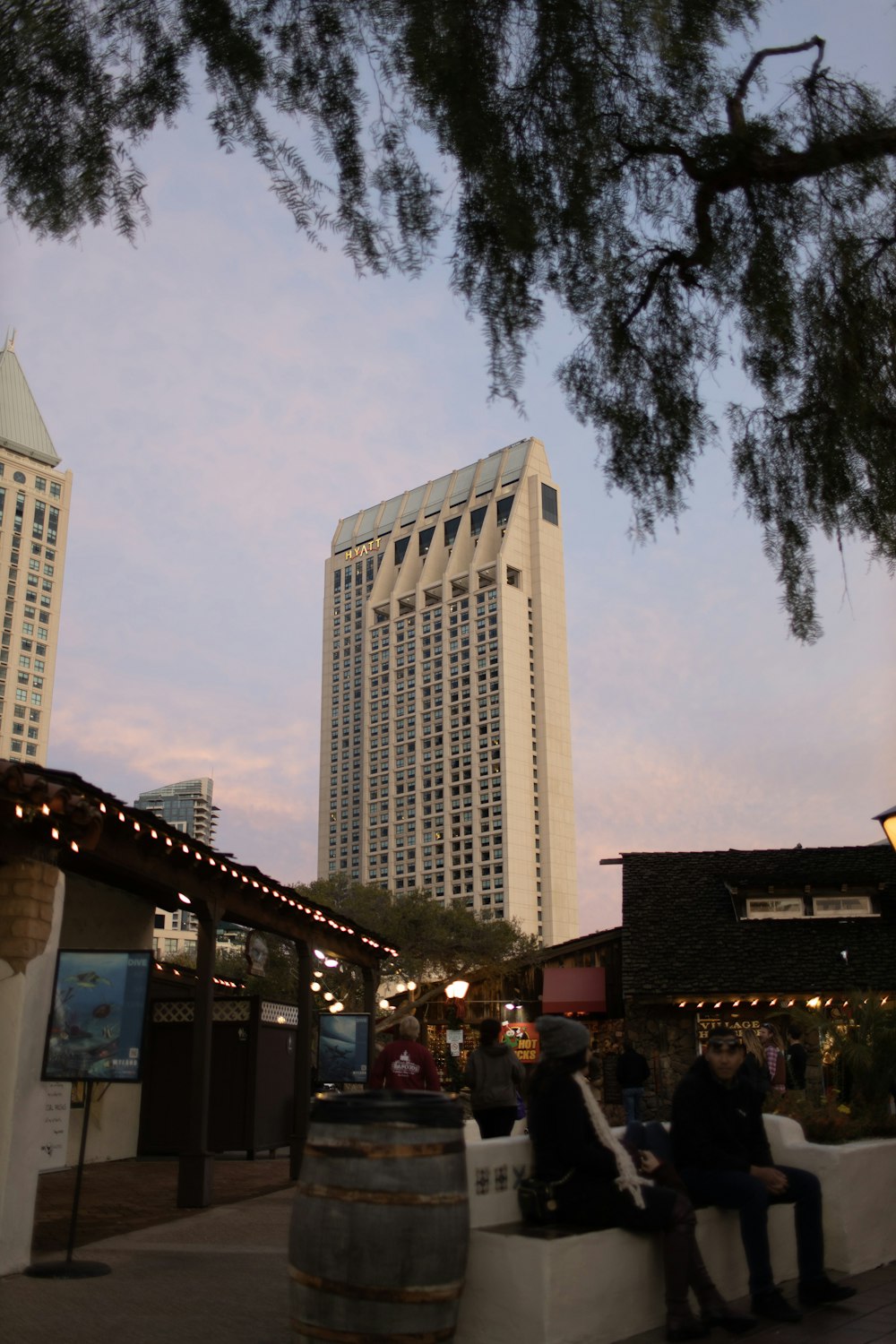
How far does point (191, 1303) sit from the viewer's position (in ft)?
16.2

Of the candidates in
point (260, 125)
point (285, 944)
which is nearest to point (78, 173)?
point (260, 125)

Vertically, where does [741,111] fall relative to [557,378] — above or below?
above

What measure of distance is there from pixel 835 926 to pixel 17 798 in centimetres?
1971

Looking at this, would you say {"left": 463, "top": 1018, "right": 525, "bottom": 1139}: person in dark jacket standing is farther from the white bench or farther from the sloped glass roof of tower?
the sloped glass roof of tower

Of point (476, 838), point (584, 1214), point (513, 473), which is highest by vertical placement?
point (513, 473)

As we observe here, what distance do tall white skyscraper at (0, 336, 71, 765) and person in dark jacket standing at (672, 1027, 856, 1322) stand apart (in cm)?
12269

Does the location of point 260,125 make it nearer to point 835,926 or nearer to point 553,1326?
point 553,1326

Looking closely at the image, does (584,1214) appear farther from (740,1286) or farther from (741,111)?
(741,111)

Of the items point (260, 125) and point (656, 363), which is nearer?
point (260, 125)

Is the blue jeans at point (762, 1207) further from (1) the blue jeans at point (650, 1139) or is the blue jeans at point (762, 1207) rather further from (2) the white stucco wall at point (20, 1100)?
(2) the white stucco wall at point (20, 1100)

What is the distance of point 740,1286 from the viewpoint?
192 inches

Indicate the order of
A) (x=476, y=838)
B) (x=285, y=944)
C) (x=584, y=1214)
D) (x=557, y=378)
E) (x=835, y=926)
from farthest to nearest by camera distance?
(x=476, y=838)
(x=285, y=944)
(x=835, y=926)
(x=557, y=378)
(x=584, y=1214)

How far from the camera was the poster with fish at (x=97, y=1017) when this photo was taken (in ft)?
19.3

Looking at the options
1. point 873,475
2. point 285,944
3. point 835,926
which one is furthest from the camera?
point 285,944
